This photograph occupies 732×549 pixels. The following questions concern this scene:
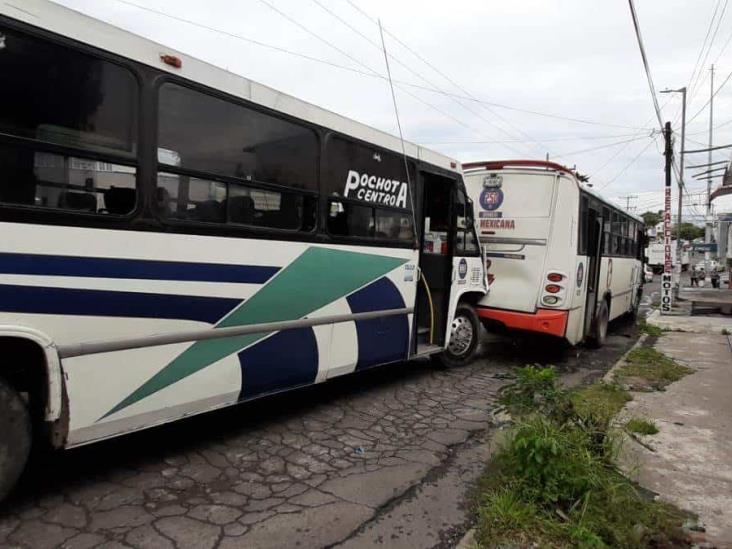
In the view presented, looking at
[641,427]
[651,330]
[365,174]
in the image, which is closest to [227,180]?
[365,174]

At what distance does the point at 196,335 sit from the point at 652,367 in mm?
6418

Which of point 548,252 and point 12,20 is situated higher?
point 12,20

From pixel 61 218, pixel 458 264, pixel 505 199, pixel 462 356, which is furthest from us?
pixel 505 199

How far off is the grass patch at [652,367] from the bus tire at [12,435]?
6.54 m

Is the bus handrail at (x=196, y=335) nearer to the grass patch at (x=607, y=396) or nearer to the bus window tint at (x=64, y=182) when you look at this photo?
the bus window tint at (x=64, y=182)

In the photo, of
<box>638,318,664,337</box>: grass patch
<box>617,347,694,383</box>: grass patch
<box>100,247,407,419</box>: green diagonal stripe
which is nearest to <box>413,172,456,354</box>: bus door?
<box>100,247,407,419</box>: green diagonal stripe

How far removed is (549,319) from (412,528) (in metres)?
5.02

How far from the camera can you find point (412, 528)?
122 inches

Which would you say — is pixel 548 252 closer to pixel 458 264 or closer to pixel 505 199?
pixel 505 199

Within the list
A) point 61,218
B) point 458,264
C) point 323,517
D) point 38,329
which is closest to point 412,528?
point 323,517

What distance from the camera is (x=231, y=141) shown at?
12.8 ft

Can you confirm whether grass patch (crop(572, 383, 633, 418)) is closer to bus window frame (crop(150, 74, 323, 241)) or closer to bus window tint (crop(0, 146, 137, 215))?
bus window frame (crop(150, 74, 323, 241))

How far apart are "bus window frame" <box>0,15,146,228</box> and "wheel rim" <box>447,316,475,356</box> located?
15.2ft

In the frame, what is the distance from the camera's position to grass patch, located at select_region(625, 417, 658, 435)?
468cm
